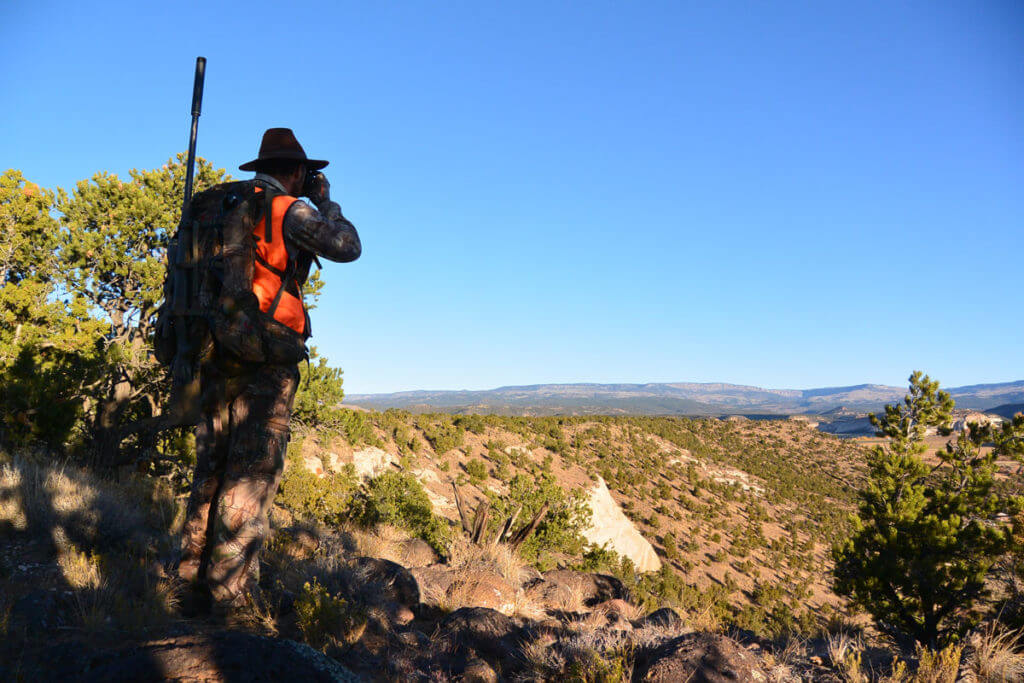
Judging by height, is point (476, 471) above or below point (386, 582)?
below

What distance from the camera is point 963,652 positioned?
3.73 metres

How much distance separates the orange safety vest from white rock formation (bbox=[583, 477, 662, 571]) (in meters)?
24.2

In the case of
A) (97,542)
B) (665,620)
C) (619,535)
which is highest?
(97,542)

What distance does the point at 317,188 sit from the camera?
139 inches

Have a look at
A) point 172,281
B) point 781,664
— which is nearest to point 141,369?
point 172,281

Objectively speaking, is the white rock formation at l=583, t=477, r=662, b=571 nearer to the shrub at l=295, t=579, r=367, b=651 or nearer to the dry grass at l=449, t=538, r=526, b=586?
the dry grass at l=449, t=538, r=526, b=586

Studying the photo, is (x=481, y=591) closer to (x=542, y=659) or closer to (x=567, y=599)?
(x=567, y=599)

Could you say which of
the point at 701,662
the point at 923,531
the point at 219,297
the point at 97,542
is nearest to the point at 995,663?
the point at 701,662

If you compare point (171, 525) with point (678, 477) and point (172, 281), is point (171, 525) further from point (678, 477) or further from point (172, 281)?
point (678, 477)

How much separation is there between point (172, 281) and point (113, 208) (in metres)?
10.3

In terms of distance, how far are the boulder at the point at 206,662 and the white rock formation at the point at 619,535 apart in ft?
80.7

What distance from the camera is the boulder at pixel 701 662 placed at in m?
3.00

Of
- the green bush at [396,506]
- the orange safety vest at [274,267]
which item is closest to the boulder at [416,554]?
the orange safety vest at [274,267]

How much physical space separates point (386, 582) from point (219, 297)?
8.60 ft
